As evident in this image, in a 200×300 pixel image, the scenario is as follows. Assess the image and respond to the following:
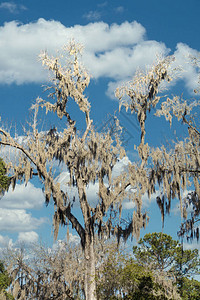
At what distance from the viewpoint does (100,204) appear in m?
17.5

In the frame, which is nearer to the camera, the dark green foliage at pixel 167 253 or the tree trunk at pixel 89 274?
the tree trunk at pixel 89 274

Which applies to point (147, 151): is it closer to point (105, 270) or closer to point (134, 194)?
point (134, 194)

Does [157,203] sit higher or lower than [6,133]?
lower

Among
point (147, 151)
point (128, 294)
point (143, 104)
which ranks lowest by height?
point (128, 294)

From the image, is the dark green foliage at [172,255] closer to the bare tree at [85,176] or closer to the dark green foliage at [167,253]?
the dark green foliage at [167,253]

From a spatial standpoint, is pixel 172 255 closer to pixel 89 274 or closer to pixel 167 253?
pixel 167 253

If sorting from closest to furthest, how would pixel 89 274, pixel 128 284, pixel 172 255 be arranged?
pixel 89 274 → pixel 128 284 → pixel 172 255

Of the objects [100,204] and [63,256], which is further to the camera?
[63,256]

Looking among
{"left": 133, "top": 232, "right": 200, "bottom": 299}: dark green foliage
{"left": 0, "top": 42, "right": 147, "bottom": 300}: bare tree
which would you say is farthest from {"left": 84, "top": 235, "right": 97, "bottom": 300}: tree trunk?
{"left": 133, "top": 232, "right": 200, "bottom": 299}: dark green foliage

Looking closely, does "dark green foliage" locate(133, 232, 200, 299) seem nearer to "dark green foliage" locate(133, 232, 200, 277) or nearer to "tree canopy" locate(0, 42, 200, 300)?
"dark green foliage" locate(133, 232, 200, 277)

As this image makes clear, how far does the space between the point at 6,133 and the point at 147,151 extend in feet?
23.1

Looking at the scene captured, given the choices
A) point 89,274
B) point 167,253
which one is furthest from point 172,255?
point 89,274

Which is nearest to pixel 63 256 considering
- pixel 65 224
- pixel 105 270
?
pixel 105 270

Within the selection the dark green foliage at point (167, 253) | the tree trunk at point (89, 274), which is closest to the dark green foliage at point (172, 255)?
the dark green foliage at point (167, 253)
